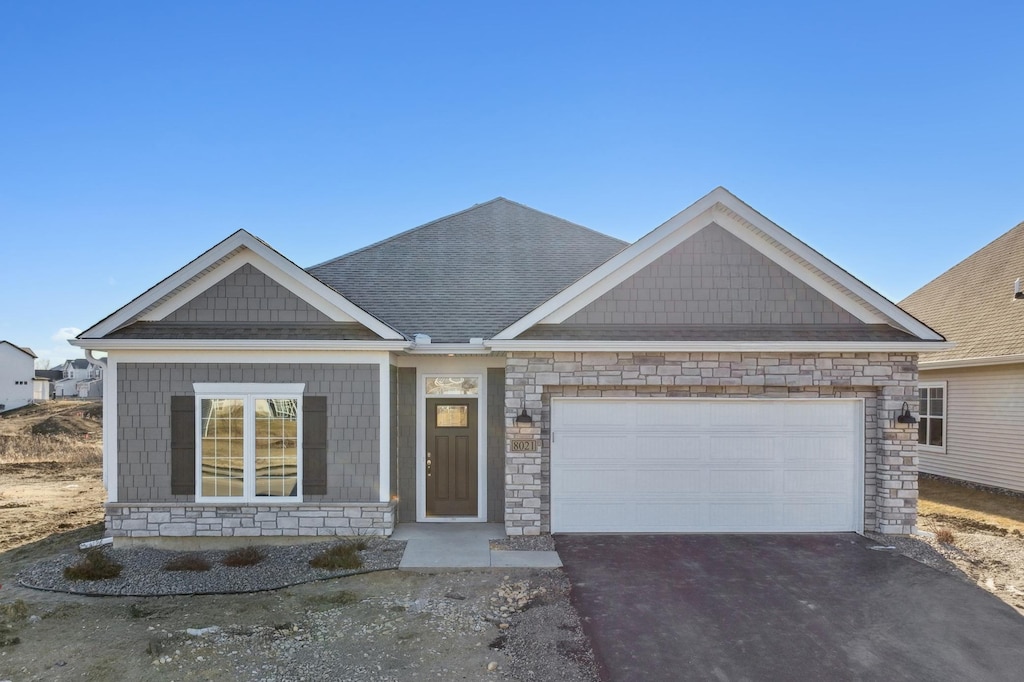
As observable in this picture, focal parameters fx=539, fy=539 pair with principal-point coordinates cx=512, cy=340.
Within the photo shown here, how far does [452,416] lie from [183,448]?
13.1ft

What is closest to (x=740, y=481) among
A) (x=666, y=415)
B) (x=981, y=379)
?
(x=666, y=415)

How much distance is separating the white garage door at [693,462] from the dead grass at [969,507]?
238 centimetres

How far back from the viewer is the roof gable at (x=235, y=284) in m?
7.99

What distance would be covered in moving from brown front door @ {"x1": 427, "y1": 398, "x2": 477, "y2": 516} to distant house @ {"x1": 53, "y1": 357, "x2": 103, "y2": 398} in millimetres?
62281

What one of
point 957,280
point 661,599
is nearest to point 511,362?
point 661,599

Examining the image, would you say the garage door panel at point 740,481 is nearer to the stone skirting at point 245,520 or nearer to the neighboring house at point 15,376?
the stone skirting at point 245,520

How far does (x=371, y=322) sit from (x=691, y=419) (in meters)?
5.12

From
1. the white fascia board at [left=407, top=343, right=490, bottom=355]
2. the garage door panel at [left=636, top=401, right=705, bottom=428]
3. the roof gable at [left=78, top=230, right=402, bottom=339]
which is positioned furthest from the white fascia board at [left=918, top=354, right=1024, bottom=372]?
the roof gable at [left=78, top=230, right=402, bottom=339]

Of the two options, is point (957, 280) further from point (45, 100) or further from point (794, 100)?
point (45, 100)

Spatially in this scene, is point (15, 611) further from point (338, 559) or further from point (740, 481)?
point (740, 481)

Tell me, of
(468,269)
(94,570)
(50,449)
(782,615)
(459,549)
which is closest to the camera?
(782,615)

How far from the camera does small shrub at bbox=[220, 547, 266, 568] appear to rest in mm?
7195

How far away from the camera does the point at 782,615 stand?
18.7 feet

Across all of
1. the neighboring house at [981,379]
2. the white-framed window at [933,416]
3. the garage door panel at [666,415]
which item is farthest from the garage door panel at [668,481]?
the white-framed window at [933,416]
